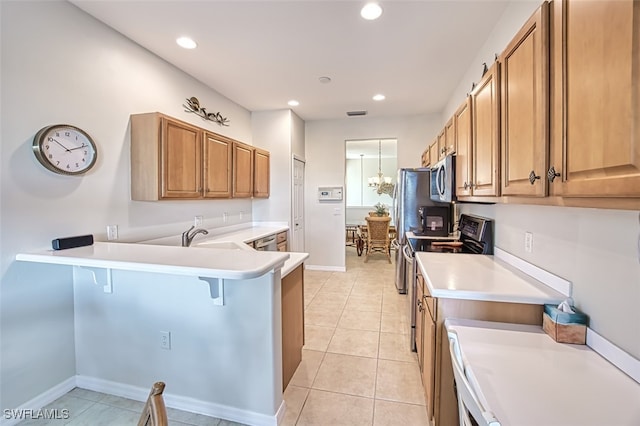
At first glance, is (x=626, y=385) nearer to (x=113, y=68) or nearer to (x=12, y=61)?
(x=12, y=61)

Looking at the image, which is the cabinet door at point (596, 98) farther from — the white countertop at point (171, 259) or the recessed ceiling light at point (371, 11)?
the recessed ceiling light at point (371, 11)

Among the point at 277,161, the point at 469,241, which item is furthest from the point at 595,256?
the point at 277,161

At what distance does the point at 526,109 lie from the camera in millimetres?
1211

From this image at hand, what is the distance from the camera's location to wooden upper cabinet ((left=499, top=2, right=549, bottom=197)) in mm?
1065

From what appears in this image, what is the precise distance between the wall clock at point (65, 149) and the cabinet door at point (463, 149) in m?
2.78

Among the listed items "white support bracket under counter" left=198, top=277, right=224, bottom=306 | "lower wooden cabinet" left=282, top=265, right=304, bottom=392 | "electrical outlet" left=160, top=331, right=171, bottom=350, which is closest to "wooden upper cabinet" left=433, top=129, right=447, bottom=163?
"lower wooden cabinet" left=282, top=265, right=304, bottom=392

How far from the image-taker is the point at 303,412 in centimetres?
189

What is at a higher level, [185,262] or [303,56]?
[303,56]

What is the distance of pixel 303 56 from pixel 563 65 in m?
2.42

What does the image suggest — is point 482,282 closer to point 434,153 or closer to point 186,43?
point 434,153

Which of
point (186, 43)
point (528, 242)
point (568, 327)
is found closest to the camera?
point (568, 327)

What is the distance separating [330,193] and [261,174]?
143 centimetres

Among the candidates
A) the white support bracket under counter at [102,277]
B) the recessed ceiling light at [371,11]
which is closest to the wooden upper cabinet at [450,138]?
the recessed ceiling light at [371,11]

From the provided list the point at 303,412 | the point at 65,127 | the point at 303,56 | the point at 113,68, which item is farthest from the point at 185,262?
the point at 303,56
